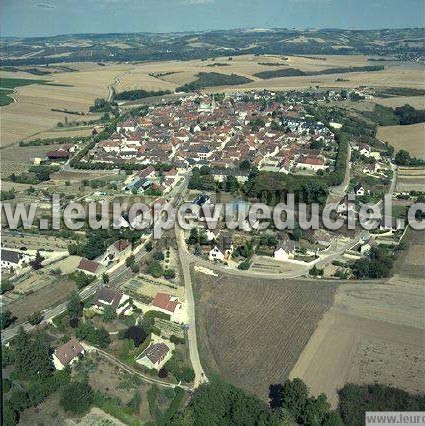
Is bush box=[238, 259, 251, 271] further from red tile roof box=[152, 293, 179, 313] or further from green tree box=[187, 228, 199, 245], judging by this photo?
red tile roof box=[152, 293, 179, 313]

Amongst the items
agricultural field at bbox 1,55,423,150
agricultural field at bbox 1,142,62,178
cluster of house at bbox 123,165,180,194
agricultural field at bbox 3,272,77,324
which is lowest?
agricultural field at bbox 3,272,77,324

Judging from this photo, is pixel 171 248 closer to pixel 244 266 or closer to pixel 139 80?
pixel 244 266

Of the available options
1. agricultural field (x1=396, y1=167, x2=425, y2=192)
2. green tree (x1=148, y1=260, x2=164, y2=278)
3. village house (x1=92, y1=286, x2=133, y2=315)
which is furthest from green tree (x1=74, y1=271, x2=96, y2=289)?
agricultural field (x1=396, y1=167, x2=425, y2=192)

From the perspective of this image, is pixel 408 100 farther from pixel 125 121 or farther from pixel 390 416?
pixel 390 416

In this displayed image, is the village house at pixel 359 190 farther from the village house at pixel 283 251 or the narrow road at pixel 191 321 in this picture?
the narrow road at pixel 191 321

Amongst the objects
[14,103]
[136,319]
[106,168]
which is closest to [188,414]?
[136,319]

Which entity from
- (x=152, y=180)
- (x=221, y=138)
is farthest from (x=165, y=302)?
(x=221, y=138)
